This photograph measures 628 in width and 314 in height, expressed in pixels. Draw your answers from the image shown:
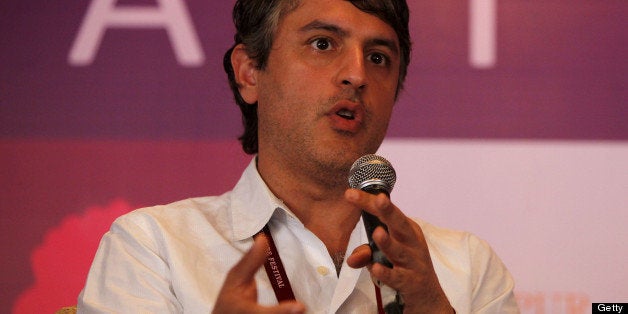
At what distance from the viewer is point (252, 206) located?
2.61 metres

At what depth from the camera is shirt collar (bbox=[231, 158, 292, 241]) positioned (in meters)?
2.54

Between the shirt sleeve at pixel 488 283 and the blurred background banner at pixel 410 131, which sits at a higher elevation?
the blurred background banner at pixel 410 131

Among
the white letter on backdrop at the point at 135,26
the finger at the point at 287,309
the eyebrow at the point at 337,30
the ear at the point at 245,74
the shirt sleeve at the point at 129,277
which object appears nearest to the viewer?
the finger at the point at 287,309

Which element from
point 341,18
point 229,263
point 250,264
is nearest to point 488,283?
point 229,263

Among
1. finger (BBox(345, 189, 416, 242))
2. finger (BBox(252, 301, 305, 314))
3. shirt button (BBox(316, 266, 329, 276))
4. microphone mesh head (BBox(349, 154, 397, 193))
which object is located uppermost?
microphone mesh head (BBox(349, 154, 397, 193))

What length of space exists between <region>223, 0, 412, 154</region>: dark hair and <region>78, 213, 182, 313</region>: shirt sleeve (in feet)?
2.19

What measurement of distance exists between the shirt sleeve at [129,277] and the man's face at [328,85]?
488mm

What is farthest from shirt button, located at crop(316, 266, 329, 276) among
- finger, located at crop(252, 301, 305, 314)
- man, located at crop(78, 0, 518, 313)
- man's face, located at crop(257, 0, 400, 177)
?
finger, located at crop(252, 301, 305, 314)

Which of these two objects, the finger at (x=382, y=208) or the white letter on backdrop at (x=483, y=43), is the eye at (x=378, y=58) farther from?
the finger at (x=382, y=208)

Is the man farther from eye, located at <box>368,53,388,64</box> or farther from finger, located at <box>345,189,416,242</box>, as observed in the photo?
finger, located at <box>345,189,416,242</box>

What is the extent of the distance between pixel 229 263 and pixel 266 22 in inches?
30.1

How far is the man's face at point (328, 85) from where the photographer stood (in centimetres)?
252

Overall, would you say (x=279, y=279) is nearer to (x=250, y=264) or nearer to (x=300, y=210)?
(x=300, y=210)

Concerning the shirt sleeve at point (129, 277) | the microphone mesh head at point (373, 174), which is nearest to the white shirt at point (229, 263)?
the shirt sleeve at point (129, 277)
